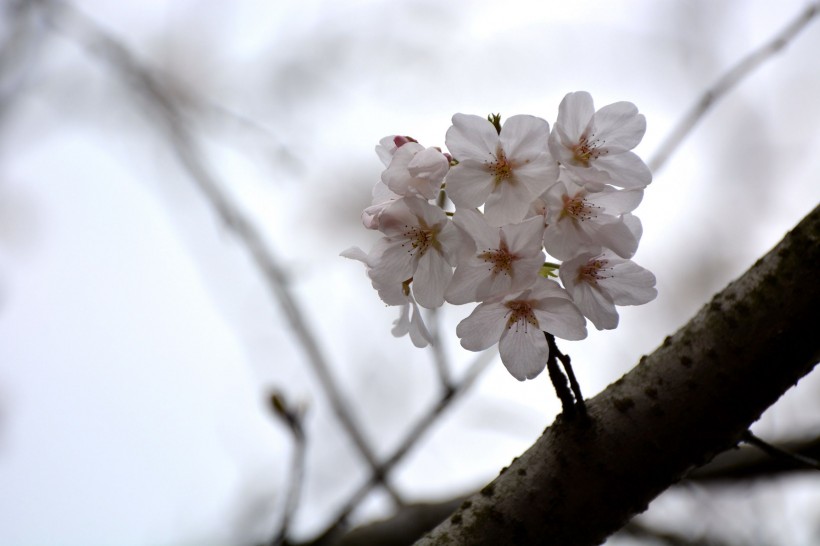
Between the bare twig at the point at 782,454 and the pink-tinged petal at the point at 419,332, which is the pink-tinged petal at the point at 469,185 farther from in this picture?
the bare twig at the point at 782,454

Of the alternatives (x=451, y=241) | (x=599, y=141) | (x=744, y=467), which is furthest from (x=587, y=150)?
(x=744, y=467)

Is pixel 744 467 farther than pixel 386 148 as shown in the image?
Yes

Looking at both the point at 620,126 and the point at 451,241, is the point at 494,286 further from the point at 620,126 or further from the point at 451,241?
the point at 620,126

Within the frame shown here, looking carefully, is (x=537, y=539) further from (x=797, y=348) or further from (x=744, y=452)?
(x=744, y=452)

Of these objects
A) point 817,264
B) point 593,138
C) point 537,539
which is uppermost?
point 593,138

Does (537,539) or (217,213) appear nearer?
(537,539)

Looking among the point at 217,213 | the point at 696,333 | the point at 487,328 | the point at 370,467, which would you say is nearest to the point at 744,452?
the point at 370,467

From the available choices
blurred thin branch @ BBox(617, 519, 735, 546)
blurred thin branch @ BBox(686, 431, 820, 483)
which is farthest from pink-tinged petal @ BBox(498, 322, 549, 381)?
blurred thin branch @ BBox(617, 519, 735, 546)
